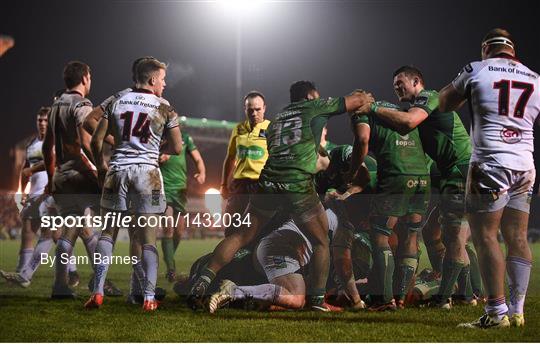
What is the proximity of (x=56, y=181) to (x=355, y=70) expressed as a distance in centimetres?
471

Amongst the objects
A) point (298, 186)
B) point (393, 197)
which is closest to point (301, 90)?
point (298, 186)

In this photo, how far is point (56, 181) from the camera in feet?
17.7

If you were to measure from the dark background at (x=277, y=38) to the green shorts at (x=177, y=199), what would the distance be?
5.41ft

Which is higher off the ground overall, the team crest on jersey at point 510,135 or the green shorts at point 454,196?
the team crest on jersey at point 510,135

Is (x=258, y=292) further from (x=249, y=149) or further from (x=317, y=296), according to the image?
(x=249, y=149)

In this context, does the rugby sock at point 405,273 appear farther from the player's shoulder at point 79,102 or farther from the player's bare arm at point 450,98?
the player's shoulder at point 79,102

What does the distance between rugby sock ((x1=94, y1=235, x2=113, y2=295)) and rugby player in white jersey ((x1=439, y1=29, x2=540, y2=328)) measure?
2451 mm

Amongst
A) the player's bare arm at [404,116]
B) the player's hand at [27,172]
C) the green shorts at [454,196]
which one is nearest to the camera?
the player's bare arm at [404,116]

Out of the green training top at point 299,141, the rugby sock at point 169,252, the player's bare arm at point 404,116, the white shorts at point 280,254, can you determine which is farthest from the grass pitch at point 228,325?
the rugby sock at point 169,252

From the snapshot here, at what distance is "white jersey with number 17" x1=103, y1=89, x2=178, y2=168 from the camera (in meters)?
4.85

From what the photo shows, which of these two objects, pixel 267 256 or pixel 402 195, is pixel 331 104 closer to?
pixel 402 195

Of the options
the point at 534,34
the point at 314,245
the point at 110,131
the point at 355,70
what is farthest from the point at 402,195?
the point at 355,70

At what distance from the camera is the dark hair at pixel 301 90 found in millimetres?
5008

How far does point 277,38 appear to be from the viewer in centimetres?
886
